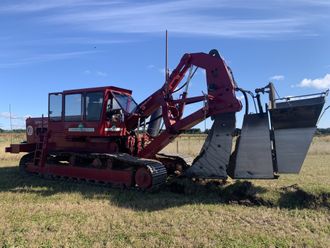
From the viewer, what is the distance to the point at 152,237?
6.88 m

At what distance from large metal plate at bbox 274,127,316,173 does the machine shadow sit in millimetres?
607

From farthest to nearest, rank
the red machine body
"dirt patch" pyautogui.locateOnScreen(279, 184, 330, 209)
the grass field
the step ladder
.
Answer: the step ladder
the red machine body
"dirt patch" pyautogui.locateOnScreen(279, 184, 330, 209)
the grass field

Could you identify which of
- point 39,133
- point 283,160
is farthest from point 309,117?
point 39,133

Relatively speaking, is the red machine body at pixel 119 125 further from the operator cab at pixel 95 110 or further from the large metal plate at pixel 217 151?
the large metal plate at pixel 217 151

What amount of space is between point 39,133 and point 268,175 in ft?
27.4

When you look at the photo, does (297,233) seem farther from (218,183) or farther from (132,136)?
(132,136)

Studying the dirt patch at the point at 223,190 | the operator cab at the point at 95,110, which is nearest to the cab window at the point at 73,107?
the operator cab at the point at 95,110

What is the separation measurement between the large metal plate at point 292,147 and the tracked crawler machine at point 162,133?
22 mm

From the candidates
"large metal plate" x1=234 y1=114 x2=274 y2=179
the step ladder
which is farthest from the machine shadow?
the step ladder

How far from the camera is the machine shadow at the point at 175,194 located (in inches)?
366

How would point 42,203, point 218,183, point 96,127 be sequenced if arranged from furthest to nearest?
point 96,127 < point 218,183 < point 42,203

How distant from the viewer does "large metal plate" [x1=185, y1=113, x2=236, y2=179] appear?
10.5 m

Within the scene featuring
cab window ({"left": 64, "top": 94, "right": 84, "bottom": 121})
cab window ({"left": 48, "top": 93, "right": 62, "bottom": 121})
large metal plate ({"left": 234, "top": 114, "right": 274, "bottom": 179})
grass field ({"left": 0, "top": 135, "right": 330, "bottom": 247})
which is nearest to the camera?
grass field ({"left": 0, "top": 135, "right": 330, "bottom": 247})

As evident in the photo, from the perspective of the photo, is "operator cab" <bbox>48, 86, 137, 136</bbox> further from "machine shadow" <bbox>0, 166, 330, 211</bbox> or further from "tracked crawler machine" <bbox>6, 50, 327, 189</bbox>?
"machine shadow" <bbox>0, 166, 330, 211</bbox>
